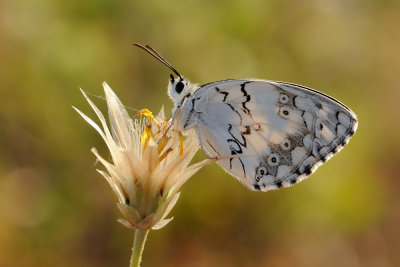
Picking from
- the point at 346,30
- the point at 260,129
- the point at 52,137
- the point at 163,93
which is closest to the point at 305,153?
the point at 260,129

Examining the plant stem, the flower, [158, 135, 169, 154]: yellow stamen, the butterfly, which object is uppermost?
the butterfly

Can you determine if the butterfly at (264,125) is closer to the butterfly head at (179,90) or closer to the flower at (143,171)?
the butterfly head at (179,90)

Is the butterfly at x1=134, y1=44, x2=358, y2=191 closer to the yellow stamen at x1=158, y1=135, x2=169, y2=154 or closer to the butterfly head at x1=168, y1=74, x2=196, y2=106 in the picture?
the butterfly head at x1=168, y1=74, x2=196, y2=106

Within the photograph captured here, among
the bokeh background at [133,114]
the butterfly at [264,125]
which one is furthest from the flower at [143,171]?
the bokeh background at [133,114]

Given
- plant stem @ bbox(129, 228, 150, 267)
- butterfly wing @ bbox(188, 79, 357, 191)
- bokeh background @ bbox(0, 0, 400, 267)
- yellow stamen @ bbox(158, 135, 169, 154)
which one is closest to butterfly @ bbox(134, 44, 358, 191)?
butterfly wing @ bbox(188, 79, 357, 191)

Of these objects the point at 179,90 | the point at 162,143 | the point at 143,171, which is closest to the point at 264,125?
the point at 179,90

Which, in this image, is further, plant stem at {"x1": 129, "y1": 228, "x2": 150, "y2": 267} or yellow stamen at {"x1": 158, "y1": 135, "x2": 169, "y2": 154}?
yellow stamen at {"x1": 158, "y1": 135, "x2": 169, "y2": 154}
